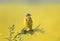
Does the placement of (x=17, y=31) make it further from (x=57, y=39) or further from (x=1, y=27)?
(x=57, y=39)

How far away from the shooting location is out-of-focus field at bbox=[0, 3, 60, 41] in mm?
1552

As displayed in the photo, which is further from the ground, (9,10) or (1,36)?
(9,10)

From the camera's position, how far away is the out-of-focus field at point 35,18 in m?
1.55

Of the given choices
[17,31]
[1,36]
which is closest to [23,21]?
[17,31]

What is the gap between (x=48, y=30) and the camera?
1562 mm

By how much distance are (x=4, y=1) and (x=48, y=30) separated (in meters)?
0.40

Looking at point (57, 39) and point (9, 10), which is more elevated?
point (9, 10)

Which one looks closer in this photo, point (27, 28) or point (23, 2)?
point (27, 28)

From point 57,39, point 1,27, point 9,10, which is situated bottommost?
point 57,39

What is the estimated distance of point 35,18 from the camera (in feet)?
5.13

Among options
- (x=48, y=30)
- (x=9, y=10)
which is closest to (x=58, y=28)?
(x=48, y=30)

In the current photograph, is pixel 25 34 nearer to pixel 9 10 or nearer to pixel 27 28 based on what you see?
pixel 27 28

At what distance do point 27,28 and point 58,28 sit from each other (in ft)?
0.80

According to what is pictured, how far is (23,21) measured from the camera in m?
1.56
